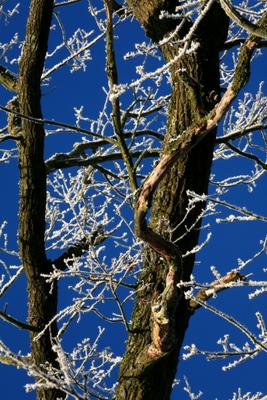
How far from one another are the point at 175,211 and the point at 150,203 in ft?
3.01

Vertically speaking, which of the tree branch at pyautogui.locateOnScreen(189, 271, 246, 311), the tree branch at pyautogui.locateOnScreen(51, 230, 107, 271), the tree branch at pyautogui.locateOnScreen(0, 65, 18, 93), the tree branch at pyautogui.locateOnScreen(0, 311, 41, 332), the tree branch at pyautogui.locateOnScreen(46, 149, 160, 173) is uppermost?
the tree branch at pyautogui.locateOnScreen(0, 65, 18, 93)

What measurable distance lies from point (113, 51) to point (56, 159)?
2.59 meters

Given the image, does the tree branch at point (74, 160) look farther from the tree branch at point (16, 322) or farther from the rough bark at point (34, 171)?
the tree branch at point (16, 322)

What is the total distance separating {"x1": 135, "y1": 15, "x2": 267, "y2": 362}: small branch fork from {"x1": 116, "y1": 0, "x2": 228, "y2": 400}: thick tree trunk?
10 centimetres

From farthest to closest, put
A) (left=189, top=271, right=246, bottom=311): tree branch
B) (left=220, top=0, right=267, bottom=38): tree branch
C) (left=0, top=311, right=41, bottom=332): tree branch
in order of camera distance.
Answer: (left=0, top=311, right=41, bottom=332): tree branch < (left=189, top=271, right=246, bottom=311): tree branch < (left=220, top=0, right=267, bottom=38): tree branch

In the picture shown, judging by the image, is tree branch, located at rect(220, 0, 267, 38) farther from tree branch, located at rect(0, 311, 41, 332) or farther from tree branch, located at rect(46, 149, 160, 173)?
tree branch, located at rect(0, 311, 41, 332)

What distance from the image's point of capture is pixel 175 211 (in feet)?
13.4

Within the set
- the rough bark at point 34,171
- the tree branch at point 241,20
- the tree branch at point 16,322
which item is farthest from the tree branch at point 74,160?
the tree branch at point 241,20

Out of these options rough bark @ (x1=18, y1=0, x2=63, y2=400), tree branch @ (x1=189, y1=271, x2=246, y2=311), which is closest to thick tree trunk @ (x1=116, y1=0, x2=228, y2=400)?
tree branch @ (x1=189, y1=271, x2=246, y2=311)

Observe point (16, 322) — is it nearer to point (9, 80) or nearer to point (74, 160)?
point (74, 160)

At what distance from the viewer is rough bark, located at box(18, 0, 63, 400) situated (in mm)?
5242

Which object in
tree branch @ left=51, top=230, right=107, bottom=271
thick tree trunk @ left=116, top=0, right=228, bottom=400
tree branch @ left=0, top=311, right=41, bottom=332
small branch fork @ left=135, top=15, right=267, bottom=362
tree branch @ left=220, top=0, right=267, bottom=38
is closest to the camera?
tree branch @ left=220, top=0, right=267, bottom=38

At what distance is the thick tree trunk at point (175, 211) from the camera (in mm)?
3967

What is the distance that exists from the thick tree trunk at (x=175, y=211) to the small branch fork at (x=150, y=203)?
10cm
